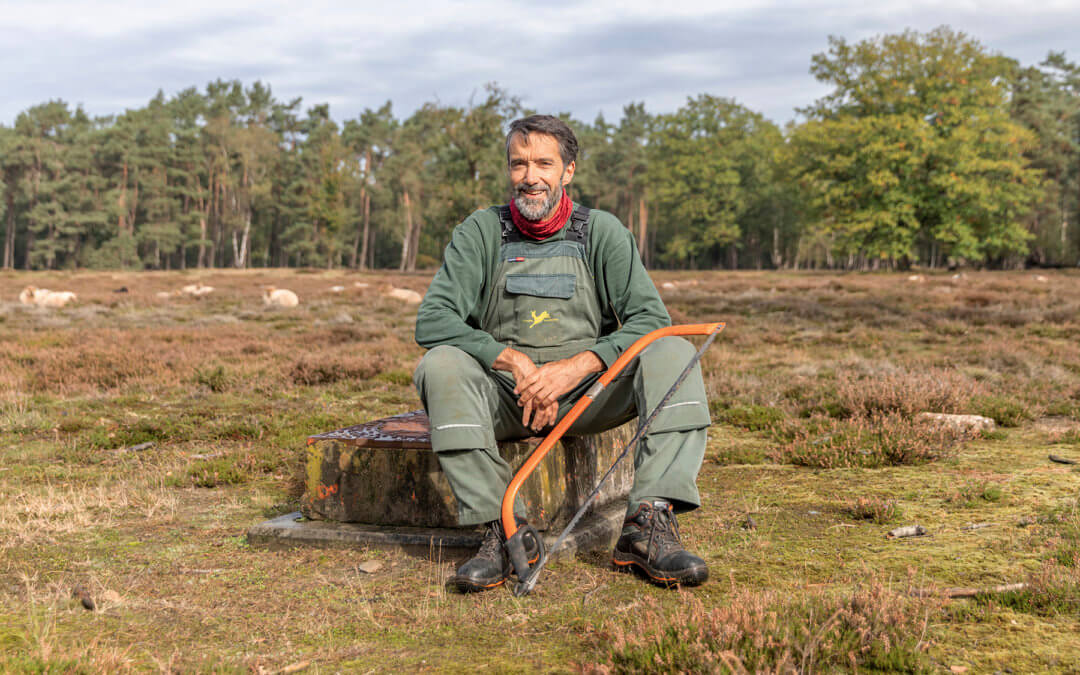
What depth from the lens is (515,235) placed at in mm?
3969

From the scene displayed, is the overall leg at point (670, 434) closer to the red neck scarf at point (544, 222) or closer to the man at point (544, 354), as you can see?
the man at point (544, 354)

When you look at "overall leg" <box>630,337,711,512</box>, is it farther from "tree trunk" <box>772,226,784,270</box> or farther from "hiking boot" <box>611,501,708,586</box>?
"tree trunk" <box>772,226,784,270</box>

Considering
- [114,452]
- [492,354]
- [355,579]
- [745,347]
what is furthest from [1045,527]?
[745,347]

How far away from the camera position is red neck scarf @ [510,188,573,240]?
3895 mm

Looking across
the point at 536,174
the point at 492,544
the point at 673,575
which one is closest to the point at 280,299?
the point at 536,174

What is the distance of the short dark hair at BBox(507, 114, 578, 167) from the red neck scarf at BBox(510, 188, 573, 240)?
0.26 meters

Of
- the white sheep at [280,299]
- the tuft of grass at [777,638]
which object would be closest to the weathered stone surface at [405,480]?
the tuft of grass at [777,638]

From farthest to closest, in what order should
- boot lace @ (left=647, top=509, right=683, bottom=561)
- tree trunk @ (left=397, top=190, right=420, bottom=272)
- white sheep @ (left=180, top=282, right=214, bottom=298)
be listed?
tree trunk @ (left=397, top=190, right=420, bottom=272)
white sheep @ (left=180, top=282, right=214, bottom=298)
boot lace @ (left=647, top=509, right=683, bottom=561)

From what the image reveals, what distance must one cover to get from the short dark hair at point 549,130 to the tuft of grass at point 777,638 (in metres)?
2.42

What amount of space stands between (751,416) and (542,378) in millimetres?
4277

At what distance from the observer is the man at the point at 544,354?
3.37 metres

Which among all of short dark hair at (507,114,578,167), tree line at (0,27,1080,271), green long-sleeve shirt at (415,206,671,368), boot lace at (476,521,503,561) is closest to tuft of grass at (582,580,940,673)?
boot lace at (476,521,503,561)

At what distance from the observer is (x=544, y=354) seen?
3828 millimetres

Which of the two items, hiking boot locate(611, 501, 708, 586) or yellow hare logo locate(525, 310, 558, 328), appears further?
yellow hare logo locate(525, 310, 558, 328)
